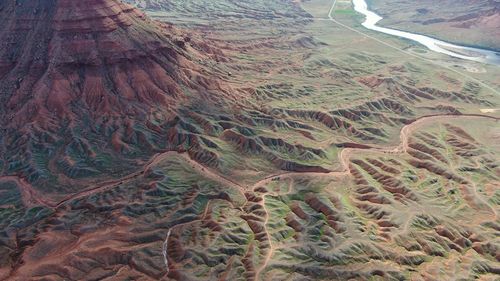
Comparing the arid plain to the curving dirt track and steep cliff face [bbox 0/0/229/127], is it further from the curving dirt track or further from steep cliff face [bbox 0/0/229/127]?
steep cliff face [bbox 0/0/229/127]

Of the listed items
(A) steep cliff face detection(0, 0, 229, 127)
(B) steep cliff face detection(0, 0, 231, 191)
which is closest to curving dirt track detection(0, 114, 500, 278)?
(B) steep cliff face detection(0, 0, 231, 191)

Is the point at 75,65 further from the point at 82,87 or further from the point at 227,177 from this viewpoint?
the point at 227,177

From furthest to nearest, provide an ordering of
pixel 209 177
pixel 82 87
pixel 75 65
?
pixel 75 65
pixel 82 87
pixel 209 177

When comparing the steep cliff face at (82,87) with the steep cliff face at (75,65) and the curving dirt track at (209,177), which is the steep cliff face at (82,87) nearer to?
the steep cliff face at (75,65)

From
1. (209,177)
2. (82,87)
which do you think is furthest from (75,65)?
(209,177)

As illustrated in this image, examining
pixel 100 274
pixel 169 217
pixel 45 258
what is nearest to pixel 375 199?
pixel 169 217

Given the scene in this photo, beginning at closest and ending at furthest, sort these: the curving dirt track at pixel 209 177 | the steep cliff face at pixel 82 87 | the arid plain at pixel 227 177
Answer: the arid plain at pixel 227 177 < the curving dirt track at pixel 209 177 < the steep cliff face at pixel 82 87

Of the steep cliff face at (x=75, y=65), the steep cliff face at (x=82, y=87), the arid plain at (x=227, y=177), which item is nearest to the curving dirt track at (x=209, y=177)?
the arid plain at (x=227, y=177)

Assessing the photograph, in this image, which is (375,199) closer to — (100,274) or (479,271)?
(479,271)
